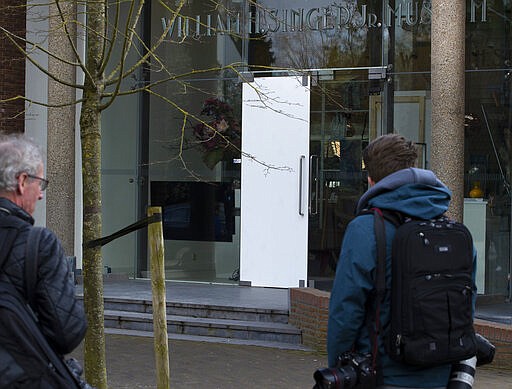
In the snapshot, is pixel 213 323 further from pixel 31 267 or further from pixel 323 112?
pixel 31 267

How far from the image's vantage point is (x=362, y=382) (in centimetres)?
388

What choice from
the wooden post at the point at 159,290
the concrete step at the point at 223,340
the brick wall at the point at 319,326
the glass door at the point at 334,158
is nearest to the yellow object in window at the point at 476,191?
the glass door at the point at 334,158

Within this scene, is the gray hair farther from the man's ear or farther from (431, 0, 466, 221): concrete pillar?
(431, 0, 466, 221): concrete pillar

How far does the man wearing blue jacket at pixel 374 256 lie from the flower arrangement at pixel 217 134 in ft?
31.9

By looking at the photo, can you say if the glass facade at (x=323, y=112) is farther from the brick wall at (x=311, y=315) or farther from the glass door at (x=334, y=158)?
the brick wall at (x=311, y=315)

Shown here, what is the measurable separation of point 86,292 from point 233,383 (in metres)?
2.35

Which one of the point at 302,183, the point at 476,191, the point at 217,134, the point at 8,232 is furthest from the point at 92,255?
the point at 217,134

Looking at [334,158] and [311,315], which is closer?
[311,315]

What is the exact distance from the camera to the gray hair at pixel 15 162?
140 inches

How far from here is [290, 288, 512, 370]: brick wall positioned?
30.8ft

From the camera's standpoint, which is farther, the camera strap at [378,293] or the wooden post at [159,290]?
the wooden post at [159,290]

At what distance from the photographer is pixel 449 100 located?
36.4 feet

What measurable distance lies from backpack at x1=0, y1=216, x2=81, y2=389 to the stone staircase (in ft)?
23.3

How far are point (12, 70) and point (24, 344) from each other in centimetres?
1205
